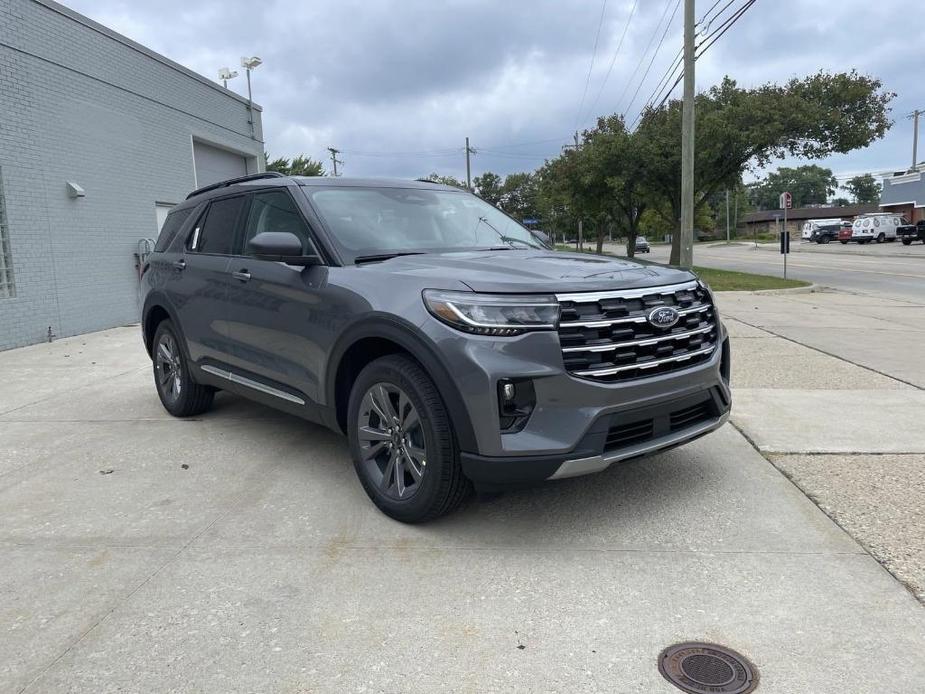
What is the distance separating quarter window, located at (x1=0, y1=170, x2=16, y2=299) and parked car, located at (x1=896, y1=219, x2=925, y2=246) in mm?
48188

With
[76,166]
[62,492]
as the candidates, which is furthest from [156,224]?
[62,492]

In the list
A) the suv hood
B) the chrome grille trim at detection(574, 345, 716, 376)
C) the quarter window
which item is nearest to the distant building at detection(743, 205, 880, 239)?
the quarter window

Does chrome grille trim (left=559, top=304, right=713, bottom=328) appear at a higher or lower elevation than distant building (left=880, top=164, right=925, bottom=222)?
lower

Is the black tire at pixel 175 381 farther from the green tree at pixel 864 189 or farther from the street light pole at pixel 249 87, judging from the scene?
the green tree at pixel 864 189

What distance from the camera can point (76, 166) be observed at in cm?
1166

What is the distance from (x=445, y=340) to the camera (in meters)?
3.11

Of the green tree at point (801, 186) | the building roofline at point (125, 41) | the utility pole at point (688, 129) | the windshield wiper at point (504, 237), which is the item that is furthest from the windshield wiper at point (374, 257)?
the green tree at point (801, 186)

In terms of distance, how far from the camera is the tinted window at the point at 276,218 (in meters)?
4.14

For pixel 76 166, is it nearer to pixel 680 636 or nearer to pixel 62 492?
pixel 62 492

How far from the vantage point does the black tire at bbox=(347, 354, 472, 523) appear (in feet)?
10.5

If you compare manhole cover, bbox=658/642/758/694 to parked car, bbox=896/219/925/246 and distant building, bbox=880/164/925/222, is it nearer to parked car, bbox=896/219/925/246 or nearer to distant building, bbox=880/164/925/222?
parked car, bbox=896/219/925/246

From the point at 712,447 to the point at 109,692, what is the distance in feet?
12.4

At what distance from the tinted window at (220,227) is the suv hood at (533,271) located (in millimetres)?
1748

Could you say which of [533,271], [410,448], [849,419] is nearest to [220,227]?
[410,448]
